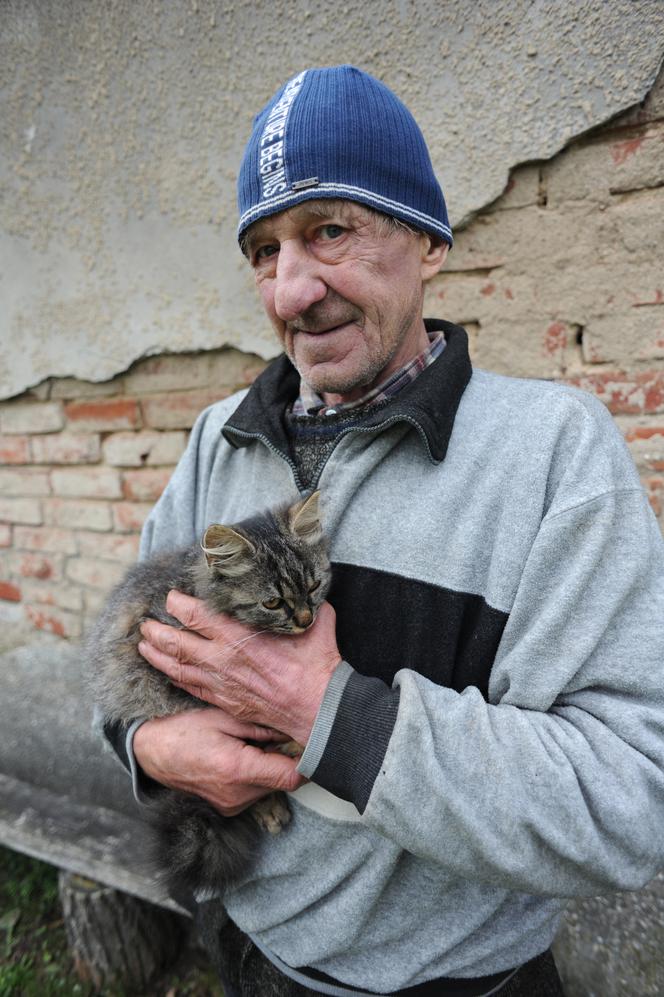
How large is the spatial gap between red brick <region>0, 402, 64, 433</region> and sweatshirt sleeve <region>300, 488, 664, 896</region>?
2827mm

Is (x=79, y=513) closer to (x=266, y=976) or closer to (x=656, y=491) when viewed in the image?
(x=266, y=976)

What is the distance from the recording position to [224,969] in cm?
156

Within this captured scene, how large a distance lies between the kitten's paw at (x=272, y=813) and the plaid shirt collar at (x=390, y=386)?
984 millimetres

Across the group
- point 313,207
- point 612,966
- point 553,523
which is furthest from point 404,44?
point 612,966

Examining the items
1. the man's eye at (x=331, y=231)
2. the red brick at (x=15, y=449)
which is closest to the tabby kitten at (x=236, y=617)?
the man's eye at (x=331, y=231)

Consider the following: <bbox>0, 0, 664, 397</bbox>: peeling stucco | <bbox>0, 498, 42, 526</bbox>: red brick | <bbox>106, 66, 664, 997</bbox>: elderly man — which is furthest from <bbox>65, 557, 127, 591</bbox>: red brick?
<bbox>106, 66, 664, 997</bbox>: elderly man

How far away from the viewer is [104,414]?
10.5ft

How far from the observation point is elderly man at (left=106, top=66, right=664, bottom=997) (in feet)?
3.36

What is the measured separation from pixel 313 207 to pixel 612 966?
237cm

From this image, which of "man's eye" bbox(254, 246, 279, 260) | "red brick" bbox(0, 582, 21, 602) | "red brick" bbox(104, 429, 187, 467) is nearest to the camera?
"man's eye" bbox(254, 246, 279, 260)

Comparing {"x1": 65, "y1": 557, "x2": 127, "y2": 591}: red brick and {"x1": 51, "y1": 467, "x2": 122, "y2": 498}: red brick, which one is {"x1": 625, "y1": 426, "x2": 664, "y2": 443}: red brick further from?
{"x1": 65, "y1": 557, "x2": 127, "y2": 591}: red brick

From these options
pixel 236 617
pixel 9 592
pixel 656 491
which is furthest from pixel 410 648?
pixel 9 592

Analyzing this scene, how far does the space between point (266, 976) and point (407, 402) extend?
1450 mm

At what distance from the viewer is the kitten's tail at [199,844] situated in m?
1.37
